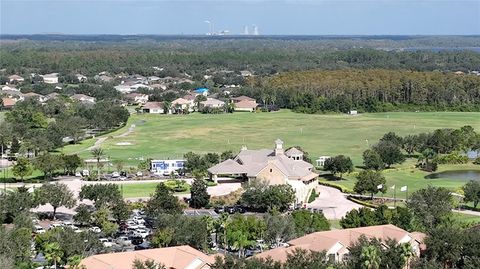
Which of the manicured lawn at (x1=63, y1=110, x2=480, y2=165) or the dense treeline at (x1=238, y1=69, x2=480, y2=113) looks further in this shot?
the dense treeline at (x1=238, y1=69, x2=480, y2=113)

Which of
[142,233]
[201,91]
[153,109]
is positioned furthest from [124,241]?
[201,91]

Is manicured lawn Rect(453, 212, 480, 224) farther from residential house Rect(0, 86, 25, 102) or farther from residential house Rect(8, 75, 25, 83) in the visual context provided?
residential house Rect(8, 75, 25, 83)

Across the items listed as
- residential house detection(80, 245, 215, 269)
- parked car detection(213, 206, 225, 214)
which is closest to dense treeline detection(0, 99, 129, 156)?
parked car detection(213, 206, 225, 214)

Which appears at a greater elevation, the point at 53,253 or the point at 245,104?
the point at 53,253

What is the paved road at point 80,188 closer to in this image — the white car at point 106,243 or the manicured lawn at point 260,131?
the white car at point 106,243

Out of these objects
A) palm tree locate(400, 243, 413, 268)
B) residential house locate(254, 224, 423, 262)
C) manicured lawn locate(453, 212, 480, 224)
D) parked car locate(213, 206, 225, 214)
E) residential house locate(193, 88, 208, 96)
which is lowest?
residential house locate(193, 88, 208, 96)

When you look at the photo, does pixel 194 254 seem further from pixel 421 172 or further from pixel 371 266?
pixel 421 172

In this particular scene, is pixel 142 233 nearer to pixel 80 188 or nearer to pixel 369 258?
pixel 80 188
